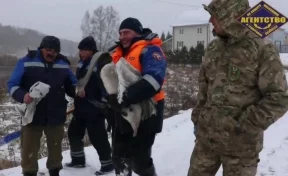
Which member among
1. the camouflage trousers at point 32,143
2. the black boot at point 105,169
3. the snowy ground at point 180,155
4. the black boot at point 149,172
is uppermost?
the camouflage trousers at point 32,143

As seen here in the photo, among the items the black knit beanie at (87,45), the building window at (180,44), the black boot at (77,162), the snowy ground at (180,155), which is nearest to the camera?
the black knit beanie at (87,45)

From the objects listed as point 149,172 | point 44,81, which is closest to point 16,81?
point 44,81

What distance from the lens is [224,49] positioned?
115 inches

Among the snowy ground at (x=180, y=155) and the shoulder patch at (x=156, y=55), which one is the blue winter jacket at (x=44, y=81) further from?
the shoulder patch at (x=156, y=55)

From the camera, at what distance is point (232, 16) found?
274 centimetres

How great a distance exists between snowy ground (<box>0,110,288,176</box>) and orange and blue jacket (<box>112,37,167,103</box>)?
177 cm

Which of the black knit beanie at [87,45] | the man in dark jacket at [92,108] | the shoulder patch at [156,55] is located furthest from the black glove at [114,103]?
the black knit beanie at [87,45]

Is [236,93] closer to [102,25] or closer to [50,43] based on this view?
[50,43]

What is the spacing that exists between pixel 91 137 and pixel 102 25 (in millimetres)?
77184

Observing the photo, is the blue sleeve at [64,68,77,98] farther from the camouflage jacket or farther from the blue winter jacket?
the camouflage jacket

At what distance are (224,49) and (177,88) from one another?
12842 mm

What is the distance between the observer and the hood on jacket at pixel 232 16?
107 inches

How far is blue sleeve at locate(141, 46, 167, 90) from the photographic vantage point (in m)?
3.55

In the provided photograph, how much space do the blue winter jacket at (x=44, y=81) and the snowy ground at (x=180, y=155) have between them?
983 millimetres
